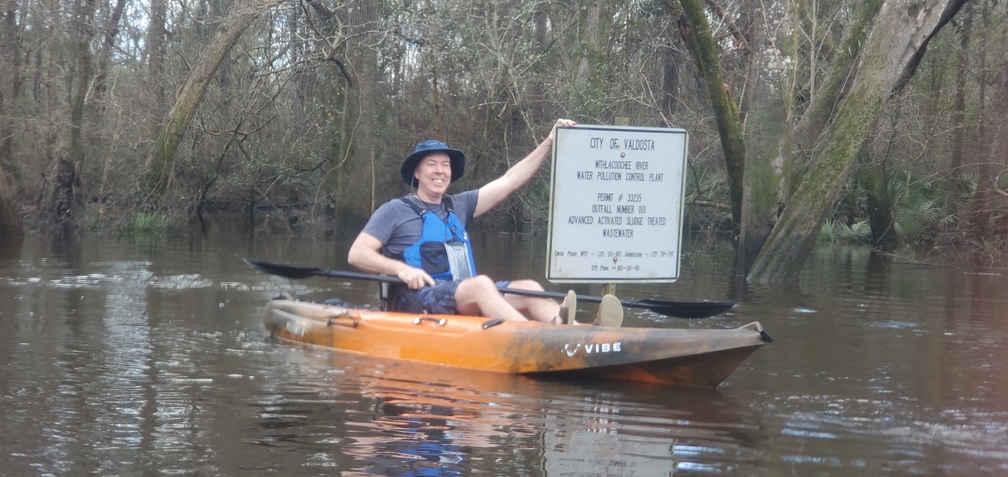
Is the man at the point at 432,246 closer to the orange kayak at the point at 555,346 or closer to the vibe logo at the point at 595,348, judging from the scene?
the orange kayak at the point at 555,346

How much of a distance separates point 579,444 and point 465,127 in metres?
19.1

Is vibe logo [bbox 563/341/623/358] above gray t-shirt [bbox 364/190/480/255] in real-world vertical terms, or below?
below

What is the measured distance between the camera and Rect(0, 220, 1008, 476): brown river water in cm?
423

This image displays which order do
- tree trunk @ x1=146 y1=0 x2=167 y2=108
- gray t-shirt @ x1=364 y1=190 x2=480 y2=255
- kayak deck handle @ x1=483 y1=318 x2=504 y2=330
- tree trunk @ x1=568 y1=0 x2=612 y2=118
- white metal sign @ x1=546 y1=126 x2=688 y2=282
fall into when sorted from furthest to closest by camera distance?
tree trunk @ x1=146 y1=0 x2=167 y2=108, tree trunk @ x1=568 y1=0 x2=612 y2=118, gray t-shirt @ x1=364 y1=190 x2=480 y2=255, kayak deck handle @ x1=483 y1=318 x2=504 y2=330, white metal sign @ x1=546 y1=126 x2=688 y2=282

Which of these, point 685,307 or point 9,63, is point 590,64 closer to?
point 9,63

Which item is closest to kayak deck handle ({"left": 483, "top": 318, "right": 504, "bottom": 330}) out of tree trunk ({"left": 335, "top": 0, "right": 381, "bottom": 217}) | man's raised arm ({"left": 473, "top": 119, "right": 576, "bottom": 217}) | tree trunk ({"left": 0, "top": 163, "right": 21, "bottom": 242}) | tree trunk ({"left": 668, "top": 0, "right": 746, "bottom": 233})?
man's raised arm ({"left": 473, "top": 119, "right": 576, "bottom": 217})

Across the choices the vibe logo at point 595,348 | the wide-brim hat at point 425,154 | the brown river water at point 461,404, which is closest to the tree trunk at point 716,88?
the brown river water at point 461,404

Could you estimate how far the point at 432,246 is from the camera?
22.9ft

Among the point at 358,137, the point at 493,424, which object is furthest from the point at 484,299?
the point at 358,137

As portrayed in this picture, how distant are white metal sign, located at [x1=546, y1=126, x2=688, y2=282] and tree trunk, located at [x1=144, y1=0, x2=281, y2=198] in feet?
41.9

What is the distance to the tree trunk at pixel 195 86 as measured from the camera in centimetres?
1780

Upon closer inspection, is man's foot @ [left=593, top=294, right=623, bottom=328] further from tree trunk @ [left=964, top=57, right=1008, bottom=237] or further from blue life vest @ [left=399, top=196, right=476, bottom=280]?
tree trunk @ [left=964, top=57, right=1008, bottom=237]

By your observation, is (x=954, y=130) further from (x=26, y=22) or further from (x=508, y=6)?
(x=26, y=22)

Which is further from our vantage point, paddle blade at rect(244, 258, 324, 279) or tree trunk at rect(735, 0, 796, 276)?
tree trunk at rect(735, 0, 796, 276)
